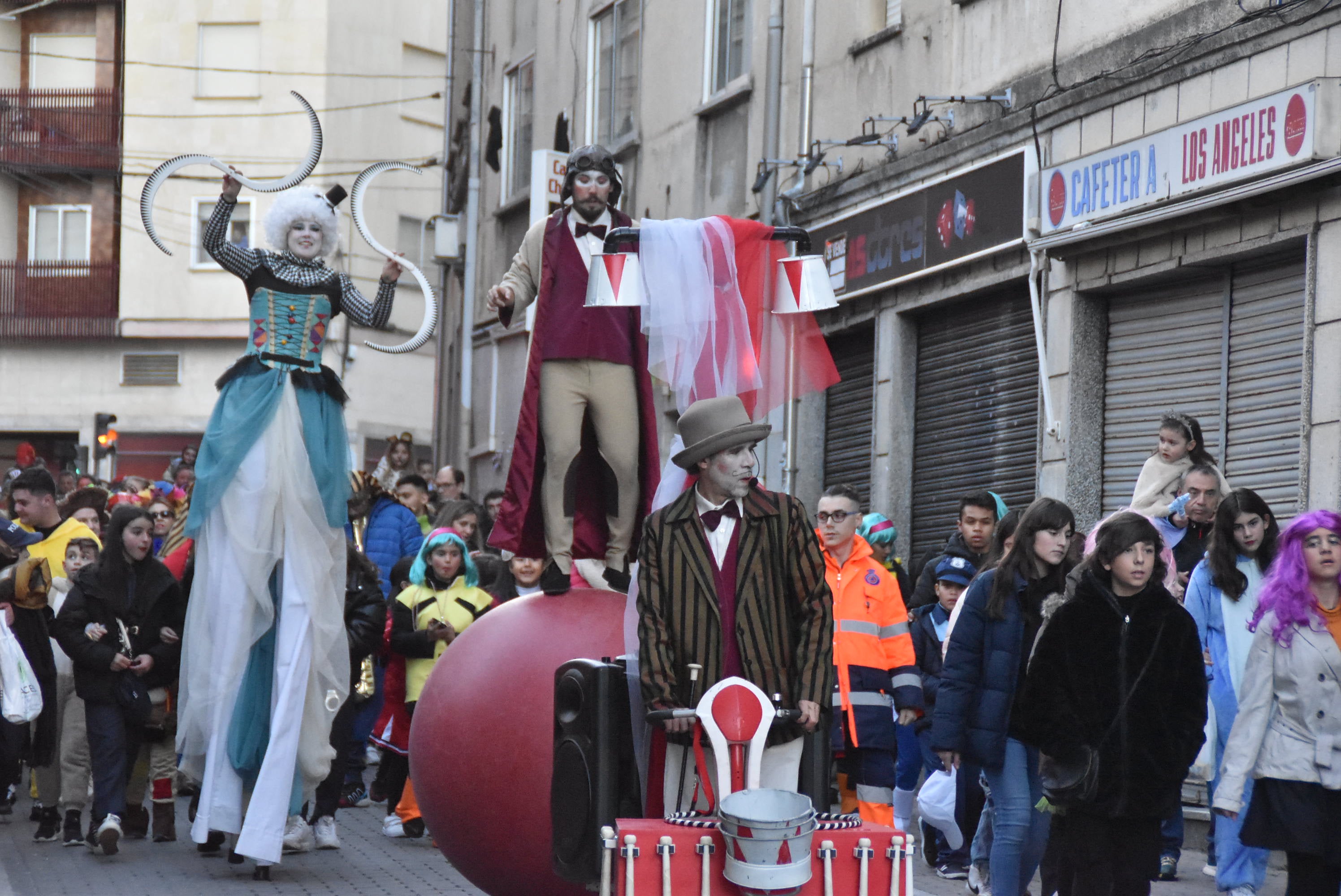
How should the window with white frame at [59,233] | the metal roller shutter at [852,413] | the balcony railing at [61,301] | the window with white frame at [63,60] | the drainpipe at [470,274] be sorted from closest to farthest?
the metal roller shutter at [852,413]
the drainpipe at [470,274]
the balcony railing at [61,301]
the window with white frame at [63,60]
the window with white frame at [59,233]

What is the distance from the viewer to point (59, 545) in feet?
40.9

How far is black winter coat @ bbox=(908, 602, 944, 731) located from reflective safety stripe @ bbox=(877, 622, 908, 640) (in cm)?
112

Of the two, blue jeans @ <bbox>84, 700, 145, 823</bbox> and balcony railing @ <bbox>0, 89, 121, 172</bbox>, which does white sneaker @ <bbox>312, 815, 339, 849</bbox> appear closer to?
blue jeans @ <bbox>84, 700, 145, 823</bbox>

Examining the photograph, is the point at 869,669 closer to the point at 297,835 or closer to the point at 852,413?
the point at 297,835

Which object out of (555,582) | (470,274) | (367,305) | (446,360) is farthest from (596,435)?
(446,360)

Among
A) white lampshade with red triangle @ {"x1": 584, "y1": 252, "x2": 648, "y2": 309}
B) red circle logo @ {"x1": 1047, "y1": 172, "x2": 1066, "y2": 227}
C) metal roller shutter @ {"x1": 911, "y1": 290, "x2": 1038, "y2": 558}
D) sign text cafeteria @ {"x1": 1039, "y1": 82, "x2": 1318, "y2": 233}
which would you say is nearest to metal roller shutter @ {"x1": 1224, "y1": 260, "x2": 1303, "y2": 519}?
sign text cafeteria @ {"x1": 1039, "y1": 82, "x2": 1318, "y2": 233}

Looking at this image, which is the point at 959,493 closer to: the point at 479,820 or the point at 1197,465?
the point at 1197,465

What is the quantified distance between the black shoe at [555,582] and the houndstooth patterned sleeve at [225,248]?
2.95 m

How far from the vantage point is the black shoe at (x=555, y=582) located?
7.62 meters

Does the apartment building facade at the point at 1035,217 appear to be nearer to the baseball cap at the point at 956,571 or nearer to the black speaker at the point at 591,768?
the baseball cap at the point at 956,571

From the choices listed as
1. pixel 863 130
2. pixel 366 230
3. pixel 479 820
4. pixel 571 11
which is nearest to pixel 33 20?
pixel 571 11

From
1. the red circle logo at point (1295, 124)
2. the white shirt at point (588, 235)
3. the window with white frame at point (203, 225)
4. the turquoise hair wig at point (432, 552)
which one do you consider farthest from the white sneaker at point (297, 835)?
the window with white frame at point (203, 225)

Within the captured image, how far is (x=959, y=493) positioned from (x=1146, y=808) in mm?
8246

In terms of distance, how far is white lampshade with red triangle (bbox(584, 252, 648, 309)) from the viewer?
295 inches
